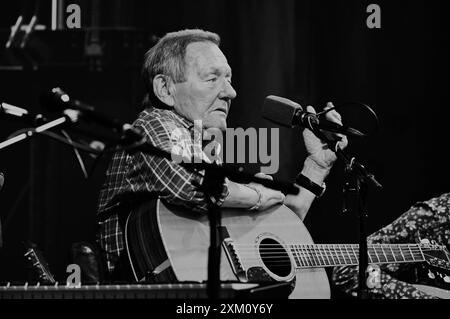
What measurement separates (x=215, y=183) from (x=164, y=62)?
1.43m

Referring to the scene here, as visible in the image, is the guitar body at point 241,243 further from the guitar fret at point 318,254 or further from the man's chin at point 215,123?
the man's chin at point 215,123

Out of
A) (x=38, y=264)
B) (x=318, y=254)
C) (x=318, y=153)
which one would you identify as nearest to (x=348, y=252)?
(x=318, y=254)

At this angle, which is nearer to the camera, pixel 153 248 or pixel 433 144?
pixel 153 248

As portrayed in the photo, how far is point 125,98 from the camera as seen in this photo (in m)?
4.67

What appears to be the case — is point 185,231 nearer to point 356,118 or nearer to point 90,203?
point 90,203

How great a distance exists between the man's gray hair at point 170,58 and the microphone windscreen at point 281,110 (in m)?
0.47

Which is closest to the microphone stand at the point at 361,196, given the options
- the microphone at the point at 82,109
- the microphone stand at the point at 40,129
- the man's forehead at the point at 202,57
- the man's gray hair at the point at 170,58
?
the man's forehead at the point at 202,57

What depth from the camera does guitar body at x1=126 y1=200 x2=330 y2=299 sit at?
3.26 meters

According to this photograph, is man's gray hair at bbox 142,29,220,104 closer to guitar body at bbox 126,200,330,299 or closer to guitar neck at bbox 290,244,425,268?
guitar body at bbox 126,200,330,299

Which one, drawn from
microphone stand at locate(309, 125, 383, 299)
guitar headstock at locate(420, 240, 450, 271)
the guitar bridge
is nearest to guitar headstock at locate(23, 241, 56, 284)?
the guitar bridge

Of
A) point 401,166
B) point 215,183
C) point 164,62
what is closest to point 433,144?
point 401,166

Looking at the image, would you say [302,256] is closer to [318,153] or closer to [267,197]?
[267,197]

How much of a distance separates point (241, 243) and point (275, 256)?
19cm

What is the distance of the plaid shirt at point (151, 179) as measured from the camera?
333 cm
